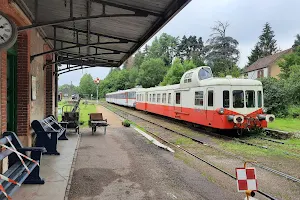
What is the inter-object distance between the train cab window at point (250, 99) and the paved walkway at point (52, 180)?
7407mm

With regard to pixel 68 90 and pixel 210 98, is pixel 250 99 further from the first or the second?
pixel 68 90

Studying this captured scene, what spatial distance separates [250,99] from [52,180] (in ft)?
31.0

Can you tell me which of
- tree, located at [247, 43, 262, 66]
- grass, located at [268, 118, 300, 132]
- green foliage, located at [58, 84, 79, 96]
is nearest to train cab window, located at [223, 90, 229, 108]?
grass, located at [268, 118, 300, 132]

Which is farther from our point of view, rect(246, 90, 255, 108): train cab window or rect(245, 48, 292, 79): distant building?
rect(245, 48, 292, 79): distant building

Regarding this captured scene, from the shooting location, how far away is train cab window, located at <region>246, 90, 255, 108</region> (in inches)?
512

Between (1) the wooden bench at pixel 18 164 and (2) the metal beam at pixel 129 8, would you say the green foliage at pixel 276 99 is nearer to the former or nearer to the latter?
(2) the metal beam at pixel 129 8

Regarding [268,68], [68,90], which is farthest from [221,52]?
[68,90]

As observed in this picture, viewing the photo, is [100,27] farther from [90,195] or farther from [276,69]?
[276,69]

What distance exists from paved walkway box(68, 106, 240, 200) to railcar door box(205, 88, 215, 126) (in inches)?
160

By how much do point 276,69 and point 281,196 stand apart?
5197cm

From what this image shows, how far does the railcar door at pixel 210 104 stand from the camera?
1292cm

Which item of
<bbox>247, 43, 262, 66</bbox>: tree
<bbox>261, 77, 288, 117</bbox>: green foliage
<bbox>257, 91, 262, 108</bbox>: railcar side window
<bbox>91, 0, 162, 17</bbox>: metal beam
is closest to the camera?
<bbox>91, 0, 162, 17</bbox>: metal beam

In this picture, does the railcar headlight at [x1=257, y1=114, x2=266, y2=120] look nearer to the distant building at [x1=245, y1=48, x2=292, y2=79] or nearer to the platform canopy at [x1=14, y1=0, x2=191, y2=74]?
the platform canopy at [x1=14, y1=0, x2=191, y2=74]

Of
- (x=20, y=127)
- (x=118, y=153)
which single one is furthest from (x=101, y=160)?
(x=20, y=127)
